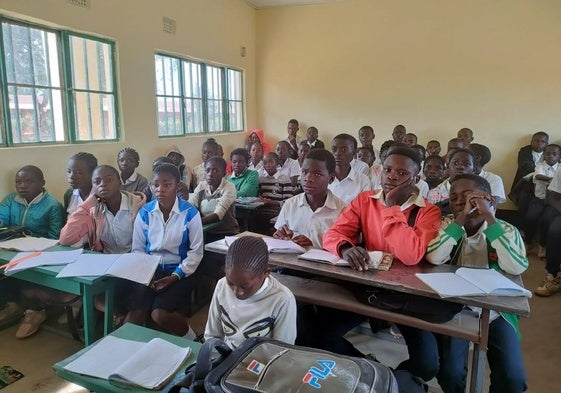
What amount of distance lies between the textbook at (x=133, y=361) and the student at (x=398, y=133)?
5.78 m

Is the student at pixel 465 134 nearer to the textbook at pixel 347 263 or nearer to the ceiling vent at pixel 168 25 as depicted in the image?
the ceiling vent at pixel 168 25

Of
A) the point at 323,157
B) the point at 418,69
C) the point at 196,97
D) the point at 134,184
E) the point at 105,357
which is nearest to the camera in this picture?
the point at 105,357

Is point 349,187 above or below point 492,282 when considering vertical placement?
above

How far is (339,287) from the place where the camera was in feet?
6.68

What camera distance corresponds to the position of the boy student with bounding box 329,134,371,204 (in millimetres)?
3596

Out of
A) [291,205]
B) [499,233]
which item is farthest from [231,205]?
[499,233]

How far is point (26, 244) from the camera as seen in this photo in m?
2.57

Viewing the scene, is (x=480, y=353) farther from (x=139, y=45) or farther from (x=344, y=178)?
(x=139, y=45)

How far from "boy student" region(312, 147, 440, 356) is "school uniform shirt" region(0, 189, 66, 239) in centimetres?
221

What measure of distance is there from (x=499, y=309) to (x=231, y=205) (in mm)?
2438

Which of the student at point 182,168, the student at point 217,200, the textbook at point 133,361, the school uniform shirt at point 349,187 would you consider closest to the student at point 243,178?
the student at point 217,200

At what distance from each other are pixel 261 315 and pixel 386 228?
0.82 m

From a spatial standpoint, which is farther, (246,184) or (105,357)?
(246,184)

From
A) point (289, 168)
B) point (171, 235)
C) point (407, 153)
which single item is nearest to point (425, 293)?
point (407, 153)
